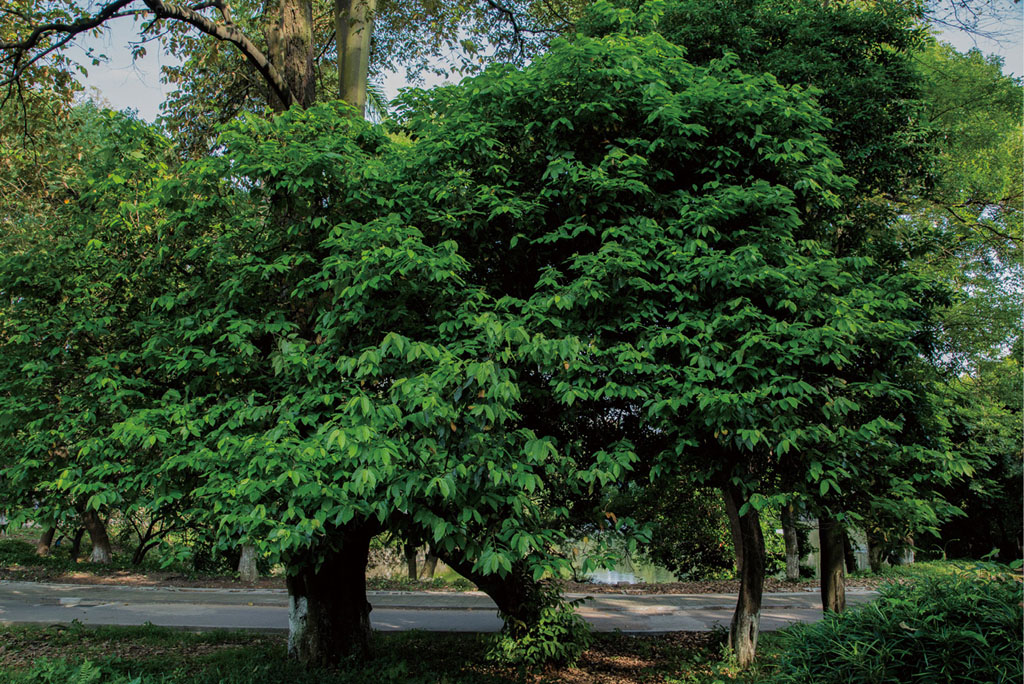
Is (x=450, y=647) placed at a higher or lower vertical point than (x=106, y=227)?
lower

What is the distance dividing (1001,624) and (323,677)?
6.62 m

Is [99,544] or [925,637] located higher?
[925,637]

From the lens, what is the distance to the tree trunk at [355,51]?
10.1 metres

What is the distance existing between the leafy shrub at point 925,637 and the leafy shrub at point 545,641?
4.41 meters

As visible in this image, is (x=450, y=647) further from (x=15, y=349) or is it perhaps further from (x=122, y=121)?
(x=122, y=121)

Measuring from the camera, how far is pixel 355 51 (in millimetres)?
10180

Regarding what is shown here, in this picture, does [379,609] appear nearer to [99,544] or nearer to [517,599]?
[517,599]

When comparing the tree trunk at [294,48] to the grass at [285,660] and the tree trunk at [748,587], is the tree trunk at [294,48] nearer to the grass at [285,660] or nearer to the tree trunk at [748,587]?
the grass at [285,660]

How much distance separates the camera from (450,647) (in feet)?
34.9

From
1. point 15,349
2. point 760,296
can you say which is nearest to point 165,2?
point 15,349

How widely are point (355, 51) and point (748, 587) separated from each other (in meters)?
9.05

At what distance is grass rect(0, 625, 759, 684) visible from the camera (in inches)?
315

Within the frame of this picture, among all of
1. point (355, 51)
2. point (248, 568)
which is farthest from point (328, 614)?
point (248, 568)

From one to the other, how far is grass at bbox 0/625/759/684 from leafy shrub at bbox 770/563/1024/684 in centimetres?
350
